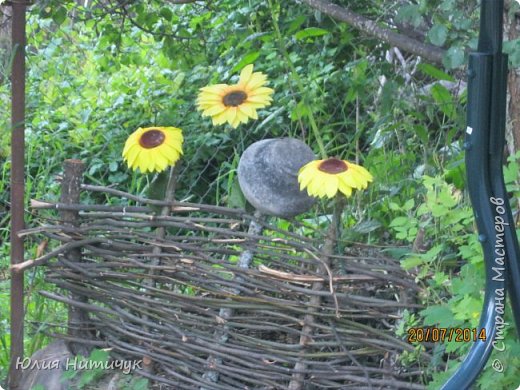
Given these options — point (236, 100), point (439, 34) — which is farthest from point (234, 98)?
point (439, 34)

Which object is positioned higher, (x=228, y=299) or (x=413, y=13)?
(x=413, y=13)

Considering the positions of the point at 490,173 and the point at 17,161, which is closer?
the point at 490,173

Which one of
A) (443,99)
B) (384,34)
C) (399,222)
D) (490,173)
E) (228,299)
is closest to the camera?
(490,173)

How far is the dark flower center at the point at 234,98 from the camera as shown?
2252mm

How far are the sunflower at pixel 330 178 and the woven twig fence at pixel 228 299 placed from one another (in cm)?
22

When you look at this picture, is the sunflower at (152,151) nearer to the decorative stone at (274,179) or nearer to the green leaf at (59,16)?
the decorative stone at (274,179)

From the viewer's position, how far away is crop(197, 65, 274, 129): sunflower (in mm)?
2236

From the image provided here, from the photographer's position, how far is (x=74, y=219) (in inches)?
98.8

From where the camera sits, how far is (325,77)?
3.36 metres

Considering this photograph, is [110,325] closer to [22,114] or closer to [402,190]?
[22,114]

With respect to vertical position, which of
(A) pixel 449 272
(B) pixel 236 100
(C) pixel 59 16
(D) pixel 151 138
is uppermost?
(C) pixel 59 16

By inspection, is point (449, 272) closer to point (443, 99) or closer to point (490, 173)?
point (490, 173)

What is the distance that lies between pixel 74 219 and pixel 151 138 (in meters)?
0.41

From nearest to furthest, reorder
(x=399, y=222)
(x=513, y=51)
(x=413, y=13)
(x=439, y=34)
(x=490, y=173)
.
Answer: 1. (x=490, y=173)
2. (x=513, y=51)
3. (x=439, y=34)
4. (x=413, y=13)
5. (x=399, y=222)
